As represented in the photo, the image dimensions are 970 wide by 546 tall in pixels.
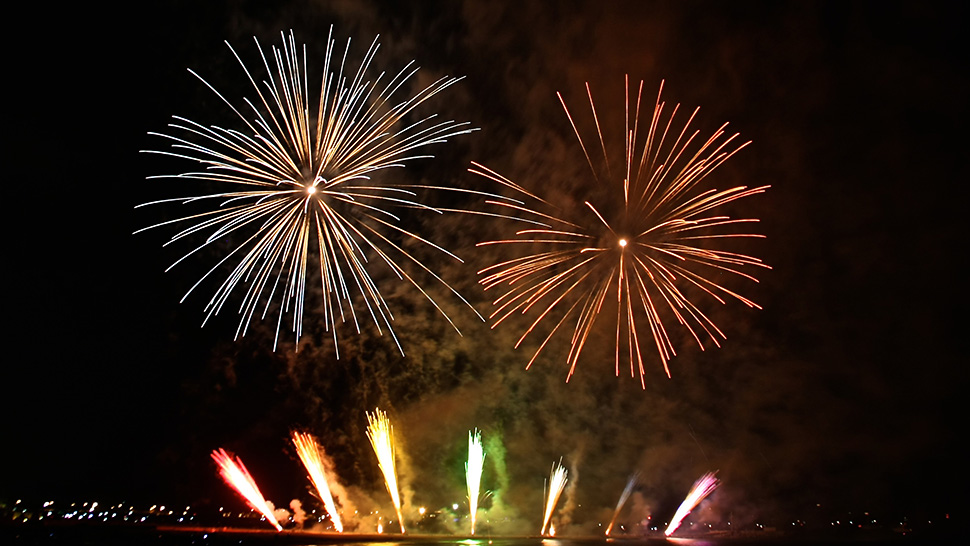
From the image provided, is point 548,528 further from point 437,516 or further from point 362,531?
point 362,531

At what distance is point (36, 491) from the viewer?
91250 millimetres

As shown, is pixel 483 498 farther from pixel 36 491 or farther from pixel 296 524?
pixel 36 491

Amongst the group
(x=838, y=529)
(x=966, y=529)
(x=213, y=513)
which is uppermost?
(x=213, y=513)

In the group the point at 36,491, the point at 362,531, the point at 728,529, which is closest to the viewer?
the point at 36,491

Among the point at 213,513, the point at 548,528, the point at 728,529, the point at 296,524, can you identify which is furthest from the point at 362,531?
the point at 728,529

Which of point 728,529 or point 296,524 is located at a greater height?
point 296,524

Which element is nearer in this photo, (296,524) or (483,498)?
(296,524)

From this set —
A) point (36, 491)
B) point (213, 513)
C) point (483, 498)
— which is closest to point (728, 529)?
point (483, 498)

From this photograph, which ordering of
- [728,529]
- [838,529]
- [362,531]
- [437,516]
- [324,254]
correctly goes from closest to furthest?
1. [324,254]
2. [362,531]
3. [437,516]
4. [728,529]
5. [838,529]

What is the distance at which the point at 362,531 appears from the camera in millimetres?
97938

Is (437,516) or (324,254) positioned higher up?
(324,254)

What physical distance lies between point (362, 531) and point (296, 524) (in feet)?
34.0

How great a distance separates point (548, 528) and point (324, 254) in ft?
381

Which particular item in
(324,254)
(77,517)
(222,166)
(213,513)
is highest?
(222,166)
